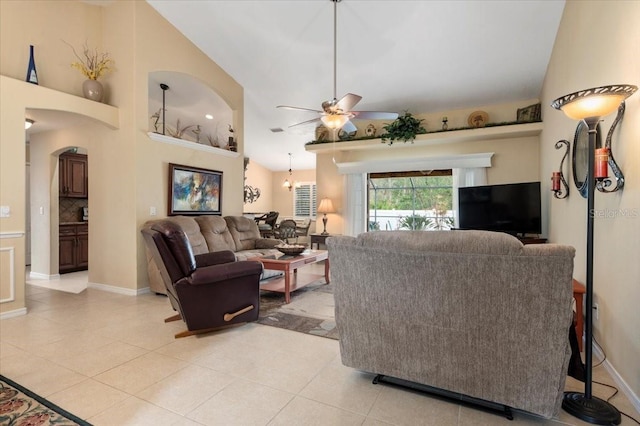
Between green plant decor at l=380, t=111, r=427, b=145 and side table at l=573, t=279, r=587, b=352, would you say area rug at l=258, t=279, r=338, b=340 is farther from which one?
green plant decor at l=380, t=111, r=427, b=145

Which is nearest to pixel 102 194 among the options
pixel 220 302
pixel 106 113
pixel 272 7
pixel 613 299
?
pixel 106 113

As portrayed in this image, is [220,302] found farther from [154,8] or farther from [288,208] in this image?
[288,208]

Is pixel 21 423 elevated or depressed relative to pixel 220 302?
depressed

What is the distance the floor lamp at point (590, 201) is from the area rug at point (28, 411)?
2.77 m

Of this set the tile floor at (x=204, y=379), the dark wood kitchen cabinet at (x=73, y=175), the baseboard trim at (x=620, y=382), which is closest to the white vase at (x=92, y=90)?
the dark wood kitchen cabinet at (x=73, y=175)

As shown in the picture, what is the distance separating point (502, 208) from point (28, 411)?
5.48 metres

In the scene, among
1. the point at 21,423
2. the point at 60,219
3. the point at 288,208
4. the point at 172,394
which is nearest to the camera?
the point at 21,423

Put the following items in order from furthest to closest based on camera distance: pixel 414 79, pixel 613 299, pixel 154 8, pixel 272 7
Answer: pixel 414 79
pixel 154 8
pixel 272 7
pixel 613 299

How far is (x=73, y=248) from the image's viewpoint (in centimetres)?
602

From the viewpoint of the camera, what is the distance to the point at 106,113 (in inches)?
171

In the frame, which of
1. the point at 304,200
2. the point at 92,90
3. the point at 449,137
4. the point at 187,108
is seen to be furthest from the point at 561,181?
the point at 304,200

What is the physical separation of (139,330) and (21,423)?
4.57 ft

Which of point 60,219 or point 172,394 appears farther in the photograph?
point 60,219

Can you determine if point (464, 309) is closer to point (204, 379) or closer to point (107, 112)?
point (204, 379)
